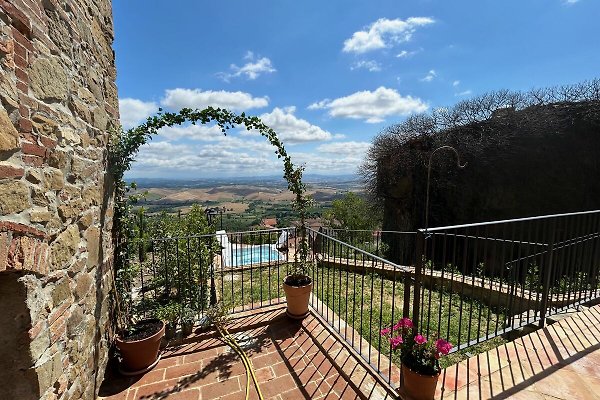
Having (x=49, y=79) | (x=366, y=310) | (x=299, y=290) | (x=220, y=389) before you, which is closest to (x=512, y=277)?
(x=366, y=310)

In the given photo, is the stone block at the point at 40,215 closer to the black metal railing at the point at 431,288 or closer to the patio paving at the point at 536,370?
the black metal railing at the point at 431,288

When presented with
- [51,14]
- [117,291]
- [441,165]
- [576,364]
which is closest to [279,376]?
[117,291]

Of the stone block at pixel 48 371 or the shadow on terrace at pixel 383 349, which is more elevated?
the stone block at pixel 48 371

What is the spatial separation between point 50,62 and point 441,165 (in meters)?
9.61

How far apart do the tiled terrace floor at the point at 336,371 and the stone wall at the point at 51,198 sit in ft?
2.39

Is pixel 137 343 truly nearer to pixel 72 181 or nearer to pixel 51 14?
pixel 72 181

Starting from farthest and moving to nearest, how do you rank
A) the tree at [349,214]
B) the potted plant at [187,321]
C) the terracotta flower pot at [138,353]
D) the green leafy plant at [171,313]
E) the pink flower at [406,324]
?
the tree at [349,214]
the potted plant at [187,321]
the green leafy plant at [171,313]
the terracotta flower pot at [138,353]
the pink flower at [406,324]

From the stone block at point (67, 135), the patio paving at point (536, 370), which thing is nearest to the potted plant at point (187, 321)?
the stone block at point (67, 135)

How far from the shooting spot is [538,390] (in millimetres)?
2365

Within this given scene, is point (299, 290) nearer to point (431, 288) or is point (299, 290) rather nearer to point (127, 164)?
point (431, 288)

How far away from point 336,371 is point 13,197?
9.74ft

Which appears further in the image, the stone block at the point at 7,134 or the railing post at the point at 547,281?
the railing post at the point at 547,281

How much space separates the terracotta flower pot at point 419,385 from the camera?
7.20ft

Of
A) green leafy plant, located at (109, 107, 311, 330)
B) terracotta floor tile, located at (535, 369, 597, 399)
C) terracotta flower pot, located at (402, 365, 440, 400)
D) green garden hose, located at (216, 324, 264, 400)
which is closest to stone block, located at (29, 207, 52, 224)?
green leafy plant, located at (109, 107, 311, 330)
